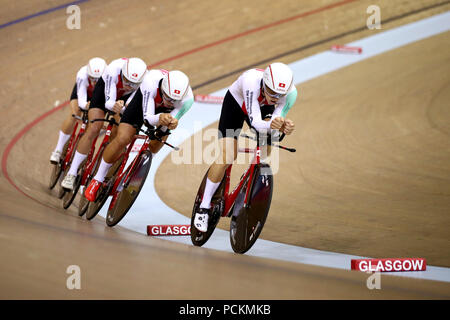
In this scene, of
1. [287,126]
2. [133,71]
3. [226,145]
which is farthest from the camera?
[133,71]

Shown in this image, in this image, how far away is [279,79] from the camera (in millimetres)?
3447

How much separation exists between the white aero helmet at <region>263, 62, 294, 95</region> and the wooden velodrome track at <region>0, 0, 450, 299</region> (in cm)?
94

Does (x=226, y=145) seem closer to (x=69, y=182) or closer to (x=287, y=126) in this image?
(x=287, y=126)

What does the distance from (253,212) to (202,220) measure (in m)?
0.39

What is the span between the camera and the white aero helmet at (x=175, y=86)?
4.00 meters

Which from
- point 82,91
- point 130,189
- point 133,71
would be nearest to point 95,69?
point 82,91

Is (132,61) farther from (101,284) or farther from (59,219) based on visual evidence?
(101,284)

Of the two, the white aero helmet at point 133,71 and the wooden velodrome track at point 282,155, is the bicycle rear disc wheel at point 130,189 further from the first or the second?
the white aero helmet at point 133,71

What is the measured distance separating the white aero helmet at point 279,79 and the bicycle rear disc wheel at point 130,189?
3.95ft

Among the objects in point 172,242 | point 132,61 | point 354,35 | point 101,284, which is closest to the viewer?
point 101,284

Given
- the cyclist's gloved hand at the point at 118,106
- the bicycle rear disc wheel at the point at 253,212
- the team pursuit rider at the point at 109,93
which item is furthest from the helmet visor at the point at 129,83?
the bicycle rear disc wheel at the point at 253,212

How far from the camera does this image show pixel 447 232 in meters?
4.15

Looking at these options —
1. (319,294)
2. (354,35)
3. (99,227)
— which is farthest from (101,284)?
(354,35)
